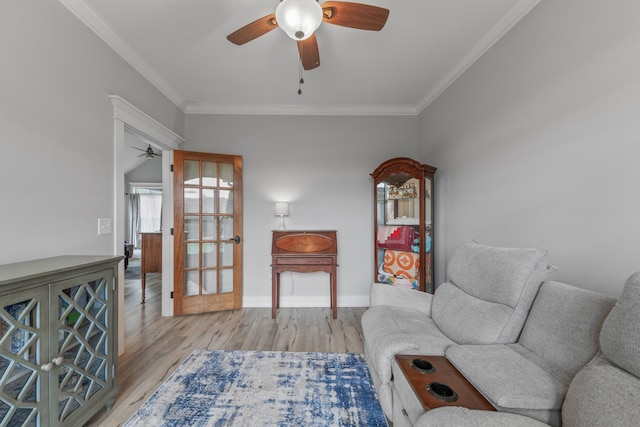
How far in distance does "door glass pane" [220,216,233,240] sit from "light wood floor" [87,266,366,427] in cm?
95

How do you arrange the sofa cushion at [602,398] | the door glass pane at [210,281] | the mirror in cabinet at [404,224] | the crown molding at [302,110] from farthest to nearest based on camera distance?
the crown molding at [302,110] → the door glass pane at [210,281] → the mirror in cabinet at [404,224] → the sofa cushion at [602,398]

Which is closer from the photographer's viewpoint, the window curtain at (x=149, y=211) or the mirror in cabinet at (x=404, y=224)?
the mirror in cabinet at (x=404, y=224)

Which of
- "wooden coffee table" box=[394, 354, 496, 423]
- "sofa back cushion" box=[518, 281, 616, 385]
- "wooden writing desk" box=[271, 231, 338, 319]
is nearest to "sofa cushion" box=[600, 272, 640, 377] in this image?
"sofa back cushion" box=[518, 281, 616, 385]

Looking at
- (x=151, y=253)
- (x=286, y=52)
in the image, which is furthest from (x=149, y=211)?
(x=286, y=52)

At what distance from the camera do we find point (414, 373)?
4.03 feet

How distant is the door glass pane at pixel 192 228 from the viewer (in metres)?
3.21

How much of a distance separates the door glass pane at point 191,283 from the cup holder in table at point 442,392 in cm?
287

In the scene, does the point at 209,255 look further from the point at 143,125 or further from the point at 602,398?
the point at 602,398

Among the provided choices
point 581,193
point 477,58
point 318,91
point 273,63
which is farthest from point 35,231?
point 477,58

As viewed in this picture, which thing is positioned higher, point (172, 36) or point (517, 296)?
point (172, 36)

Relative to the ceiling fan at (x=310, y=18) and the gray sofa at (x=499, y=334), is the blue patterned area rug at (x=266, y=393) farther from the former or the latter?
the ceiling fan at (x=310, y=18)

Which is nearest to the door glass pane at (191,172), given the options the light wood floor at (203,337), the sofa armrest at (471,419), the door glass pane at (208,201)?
the door glass pane at (208,201)

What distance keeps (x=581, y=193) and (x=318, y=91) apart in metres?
2.54

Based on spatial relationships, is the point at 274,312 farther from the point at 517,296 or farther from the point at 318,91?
the point at 318,91
